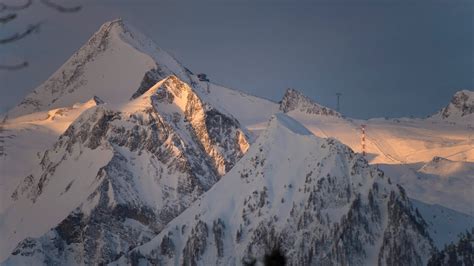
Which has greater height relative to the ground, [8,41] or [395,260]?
[8,41]

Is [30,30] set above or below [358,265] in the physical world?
above

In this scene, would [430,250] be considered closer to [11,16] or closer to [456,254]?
[456,254]

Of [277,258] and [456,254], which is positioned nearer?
[277,258]

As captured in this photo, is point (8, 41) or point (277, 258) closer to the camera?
point (8, 41)

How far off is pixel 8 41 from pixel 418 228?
122 meters

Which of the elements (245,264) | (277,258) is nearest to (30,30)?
(277,258)

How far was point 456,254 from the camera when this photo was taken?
641 ft

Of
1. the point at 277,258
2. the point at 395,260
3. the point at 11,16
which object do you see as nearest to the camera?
the point at 11,16

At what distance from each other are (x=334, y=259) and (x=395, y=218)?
439 inches

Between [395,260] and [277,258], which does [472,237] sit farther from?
[277,258]

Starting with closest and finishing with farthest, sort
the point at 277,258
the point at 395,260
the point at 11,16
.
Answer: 1. the point at 11,16
2. the point at 277,258
3. the point at 395,260

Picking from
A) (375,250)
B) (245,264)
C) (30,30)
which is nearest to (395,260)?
(375,250)

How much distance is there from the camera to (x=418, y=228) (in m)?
198

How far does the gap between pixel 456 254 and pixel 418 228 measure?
7.10m
